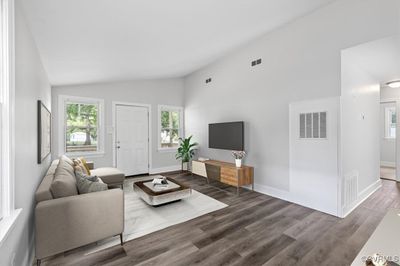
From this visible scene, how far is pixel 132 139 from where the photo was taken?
5500mm

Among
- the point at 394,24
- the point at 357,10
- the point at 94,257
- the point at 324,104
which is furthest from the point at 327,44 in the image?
the point at 94,257

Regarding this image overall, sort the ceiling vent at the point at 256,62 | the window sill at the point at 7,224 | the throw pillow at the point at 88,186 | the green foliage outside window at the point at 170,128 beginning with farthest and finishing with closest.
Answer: the green foliage outside window at the point at 170,128
the ceiling vent at the point at 256,62
the throw pillow at the point at 88,186
the window sill at the point at 7,224

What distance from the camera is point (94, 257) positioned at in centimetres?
197

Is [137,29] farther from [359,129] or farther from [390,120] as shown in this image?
[390,120]

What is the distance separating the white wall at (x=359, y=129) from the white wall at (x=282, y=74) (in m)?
0.28

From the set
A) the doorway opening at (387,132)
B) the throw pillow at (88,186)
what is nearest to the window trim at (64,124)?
the throw pillow at (88,186)

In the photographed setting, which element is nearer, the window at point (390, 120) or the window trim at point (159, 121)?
the window trim at point (159, 121)

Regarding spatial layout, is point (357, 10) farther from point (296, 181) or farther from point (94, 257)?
point (94, 257)

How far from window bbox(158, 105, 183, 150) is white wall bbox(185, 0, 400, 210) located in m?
1.49

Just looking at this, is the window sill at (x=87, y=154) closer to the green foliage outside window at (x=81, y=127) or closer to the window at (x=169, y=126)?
the green foliage outside window at (x=81, y=127)

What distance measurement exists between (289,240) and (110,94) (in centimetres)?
515

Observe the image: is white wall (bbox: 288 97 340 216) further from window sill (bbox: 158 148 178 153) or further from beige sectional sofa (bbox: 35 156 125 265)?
window sill (bbox: 158 148 178 153)

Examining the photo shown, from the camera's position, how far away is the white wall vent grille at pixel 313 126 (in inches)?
120

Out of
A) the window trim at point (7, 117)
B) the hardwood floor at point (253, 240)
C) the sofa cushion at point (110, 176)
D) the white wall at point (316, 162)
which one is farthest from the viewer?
the sofa cushion at point (110, 176)
